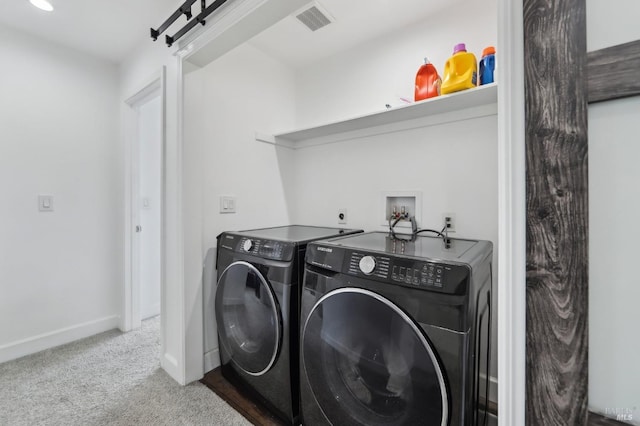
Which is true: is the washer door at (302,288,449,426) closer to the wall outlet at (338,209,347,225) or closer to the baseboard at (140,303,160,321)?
the wall outlet at (338,209,347,225)

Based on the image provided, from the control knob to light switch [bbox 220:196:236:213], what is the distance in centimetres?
119

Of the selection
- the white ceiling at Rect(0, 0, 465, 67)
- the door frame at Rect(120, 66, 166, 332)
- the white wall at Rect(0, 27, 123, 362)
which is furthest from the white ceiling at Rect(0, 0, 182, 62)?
the door frame at Rect(120, 66, 166, 332)

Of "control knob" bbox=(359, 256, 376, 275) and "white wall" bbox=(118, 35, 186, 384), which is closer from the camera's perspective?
"control knob" bbox=(359, 256, 376, 275)

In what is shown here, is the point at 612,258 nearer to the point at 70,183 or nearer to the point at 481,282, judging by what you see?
the point at 481,282

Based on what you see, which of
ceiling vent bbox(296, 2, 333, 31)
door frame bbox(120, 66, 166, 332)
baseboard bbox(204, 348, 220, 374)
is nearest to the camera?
ceiling vent bbox(296, 2, 333, 31)

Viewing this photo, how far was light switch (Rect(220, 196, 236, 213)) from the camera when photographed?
1.88m

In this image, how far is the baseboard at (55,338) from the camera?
1.95m

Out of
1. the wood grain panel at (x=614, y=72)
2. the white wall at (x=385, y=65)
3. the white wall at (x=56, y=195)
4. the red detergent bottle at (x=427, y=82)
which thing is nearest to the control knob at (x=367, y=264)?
the wood grain panel at (x=614, y=72)

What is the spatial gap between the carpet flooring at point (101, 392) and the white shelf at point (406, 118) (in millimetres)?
1788

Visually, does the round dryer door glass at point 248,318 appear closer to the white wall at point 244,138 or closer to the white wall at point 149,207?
the white wall at point 244,138

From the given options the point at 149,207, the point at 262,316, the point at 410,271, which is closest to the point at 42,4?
the point at 149,207

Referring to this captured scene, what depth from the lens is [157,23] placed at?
1.89 m

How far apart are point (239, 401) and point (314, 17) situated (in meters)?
2.40

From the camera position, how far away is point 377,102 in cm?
198
